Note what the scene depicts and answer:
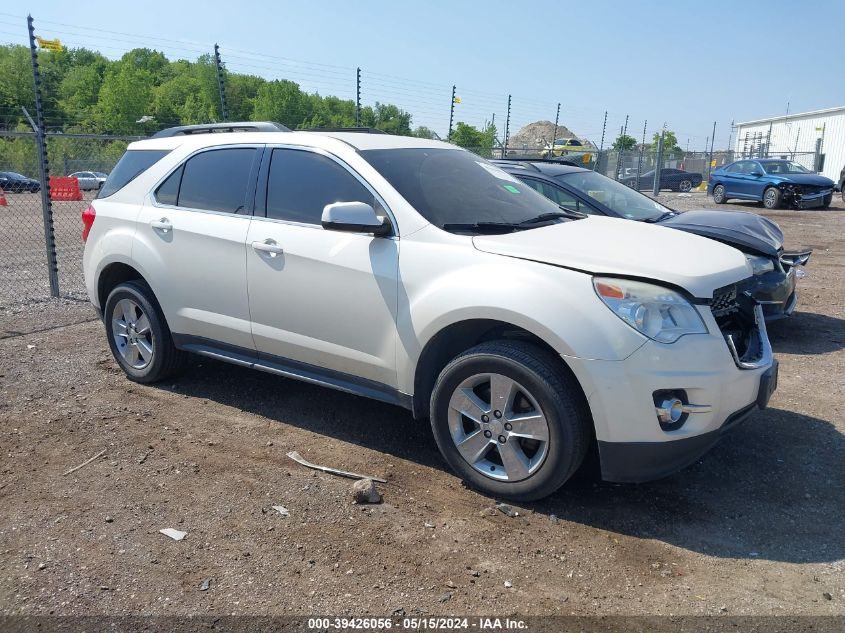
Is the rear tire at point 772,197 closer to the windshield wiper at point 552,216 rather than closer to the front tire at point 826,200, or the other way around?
the front tire at point 826,200

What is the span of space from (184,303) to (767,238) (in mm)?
5150

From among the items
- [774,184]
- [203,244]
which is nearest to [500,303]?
[203,244]

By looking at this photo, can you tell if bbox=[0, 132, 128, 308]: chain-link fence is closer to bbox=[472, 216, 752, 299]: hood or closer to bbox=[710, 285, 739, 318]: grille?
bbox=[472, 216, 752, 299]: hood

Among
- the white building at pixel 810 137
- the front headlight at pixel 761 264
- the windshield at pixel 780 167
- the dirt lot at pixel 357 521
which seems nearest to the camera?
the dirt lot at pixel 357 521

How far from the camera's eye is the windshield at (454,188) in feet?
13.6

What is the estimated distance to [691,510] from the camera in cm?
366

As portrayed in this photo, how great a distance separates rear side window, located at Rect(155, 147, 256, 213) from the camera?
4.77 meters

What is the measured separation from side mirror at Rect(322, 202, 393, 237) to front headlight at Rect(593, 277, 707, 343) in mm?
1238

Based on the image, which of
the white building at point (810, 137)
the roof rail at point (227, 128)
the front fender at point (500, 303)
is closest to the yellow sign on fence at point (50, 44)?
the roof rail at point (227, 128)

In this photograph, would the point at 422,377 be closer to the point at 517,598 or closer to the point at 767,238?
the point at 517,598

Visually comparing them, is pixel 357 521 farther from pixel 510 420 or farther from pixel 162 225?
pixel 162 225

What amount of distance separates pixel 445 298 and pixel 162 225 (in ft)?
7.78

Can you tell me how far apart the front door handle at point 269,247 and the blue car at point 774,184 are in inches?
773

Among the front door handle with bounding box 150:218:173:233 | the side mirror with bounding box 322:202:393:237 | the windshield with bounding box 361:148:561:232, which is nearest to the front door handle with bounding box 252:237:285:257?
the side mirror with bounding box 322:202:393:237
